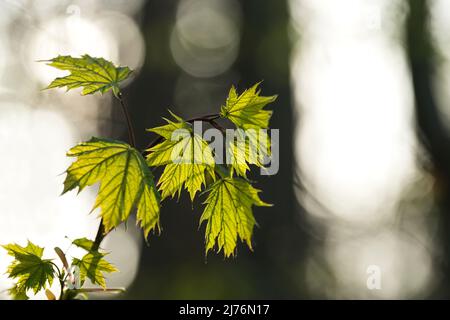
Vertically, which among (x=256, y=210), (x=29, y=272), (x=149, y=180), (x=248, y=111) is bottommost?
(x=256, y=210)

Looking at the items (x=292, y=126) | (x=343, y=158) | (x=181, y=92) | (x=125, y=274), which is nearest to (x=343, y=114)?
(x=343, y=158)

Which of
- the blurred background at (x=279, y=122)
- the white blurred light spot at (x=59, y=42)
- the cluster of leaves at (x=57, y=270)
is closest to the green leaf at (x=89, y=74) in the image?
the cluster of leaves at (x=57, y=270)

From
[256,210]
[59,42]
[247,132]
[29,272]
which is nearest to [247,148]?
[247,132]

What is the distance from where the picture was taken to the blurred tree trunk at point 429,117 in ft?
18.4

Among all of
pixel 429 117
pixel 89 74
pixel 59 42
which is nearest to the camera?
pixel 89 74

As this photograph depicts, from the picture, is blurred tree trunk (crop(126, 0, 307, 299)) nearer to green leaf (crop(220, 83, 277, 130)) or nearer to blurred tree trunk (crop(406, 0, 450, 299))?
blurred tree trunk (crop(406, 0, 450, 299))

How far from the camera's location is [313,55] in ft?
27.5

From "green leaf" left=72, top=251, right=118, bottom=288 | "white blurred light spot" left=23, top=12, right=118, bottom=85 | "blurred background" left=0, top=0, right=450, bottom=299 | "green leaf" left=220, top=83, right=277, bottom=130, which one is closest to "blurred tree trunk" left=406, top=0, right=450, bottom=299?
"blurred background" left=0, top=0, right=450, bottom=299

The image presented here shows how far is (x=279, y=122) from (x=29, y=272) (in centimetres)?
678

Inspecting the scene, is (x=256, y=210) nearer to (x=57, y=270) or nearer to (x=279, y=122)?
(x=279, y=122)

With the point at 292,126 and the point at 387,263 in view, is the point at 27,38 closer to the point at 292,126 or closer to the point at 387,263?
the point at 292,126

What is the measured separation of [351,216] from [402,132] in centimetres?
215

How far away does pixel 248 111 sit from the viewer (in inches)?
39.3

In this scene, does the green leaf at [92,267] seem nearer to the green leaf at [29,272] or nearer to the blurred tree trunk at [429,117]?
the green leaf at [29,272]
